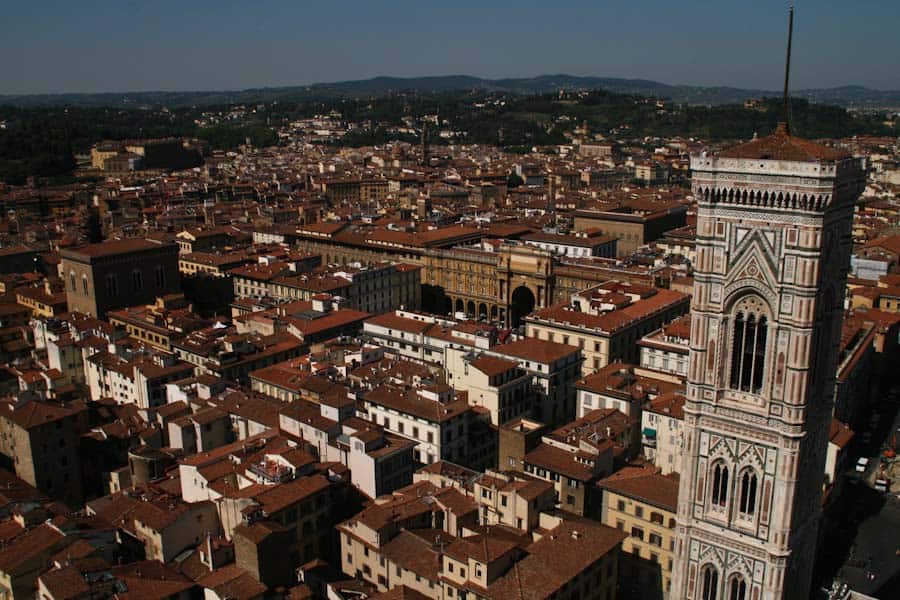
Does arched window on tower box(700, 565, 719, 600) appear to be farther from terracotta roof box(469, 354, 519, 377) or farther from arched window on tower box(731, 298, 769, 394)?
terracotta roof box(469, 354, 519, 377)

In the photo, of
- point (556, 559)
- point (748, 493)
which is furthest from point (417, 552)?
point (748, 493)

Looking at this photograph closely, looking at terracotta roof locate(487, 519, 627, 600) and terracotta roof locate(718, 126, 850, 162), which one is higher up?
terracotta roof locate(718, 126, 850, 162)

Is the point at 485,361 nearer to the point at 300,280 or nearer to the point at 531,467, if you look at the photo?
the point at 531,467

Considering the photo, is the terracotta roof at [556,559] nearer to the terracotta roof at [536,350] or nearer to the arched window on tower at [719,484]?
the arched window on tower at [719,484]

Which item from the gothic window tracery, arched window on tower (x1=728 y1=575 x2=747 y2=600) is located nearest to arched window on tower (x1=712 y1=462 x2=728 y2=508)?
the gothic window tracery

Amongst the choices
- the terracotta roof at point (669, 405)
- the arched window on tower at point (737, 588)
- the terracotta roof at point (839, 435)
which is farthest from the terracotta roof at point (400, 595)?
the terracotta roof at point (839, 435)

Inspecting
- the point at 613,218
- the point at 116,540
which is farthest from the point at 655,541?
the point at 613,218

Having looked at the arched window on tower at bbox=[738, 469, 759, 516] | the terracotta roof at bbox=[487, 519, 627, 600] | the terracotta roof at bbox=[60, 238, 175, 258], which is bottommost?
the terracotta roof at bbox=[487, 519, 627, 600]
